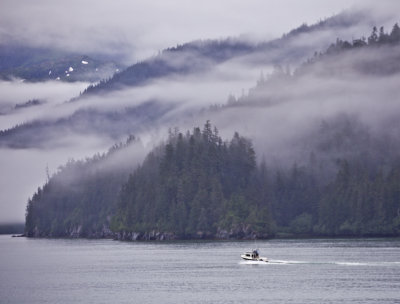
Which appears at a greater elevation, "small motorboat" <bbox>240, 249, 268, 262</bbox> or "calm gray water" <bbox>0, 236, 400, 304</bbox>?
"small motorboat" <bbox>240, 249, 268, 262</bbox>

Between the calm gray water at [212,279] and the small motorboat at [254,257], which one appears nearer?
the calm gray water at [212,279]

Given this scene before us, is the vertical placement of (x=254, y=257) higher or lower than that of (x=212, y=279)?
higher

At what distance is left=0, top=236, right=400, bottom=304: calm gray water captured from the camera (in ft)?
384

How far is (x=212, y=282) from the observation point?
13612 centimetres

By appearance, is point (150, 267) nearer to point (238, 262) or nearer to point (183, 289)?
point (238, 262)

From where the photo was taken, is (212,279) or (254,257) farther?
(254,257)

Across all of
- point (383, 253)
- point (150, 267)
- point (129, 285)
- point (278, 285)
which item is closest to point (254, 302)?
point (278, 285)

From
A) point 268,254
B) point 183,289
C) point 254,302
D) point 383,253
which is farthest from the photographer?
point 268,254

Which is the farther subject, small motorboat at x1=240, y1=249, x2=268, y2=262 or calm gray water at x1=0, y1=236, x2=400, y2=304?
small motorboat at x1=240, y1=249, x2=268, y2=262

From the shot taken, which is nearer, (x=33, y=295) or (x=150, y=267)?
(x=33, y=295)

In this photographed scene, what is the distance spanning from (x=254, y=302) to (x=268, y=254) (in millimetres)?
83355

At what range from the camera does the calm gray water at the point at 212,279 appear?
11700 centimetres

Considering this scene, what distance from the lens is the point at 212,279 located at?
141 metres

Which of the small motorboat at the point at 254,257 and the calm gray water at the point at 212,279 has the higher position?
the small motorboat at the point at 254,257
